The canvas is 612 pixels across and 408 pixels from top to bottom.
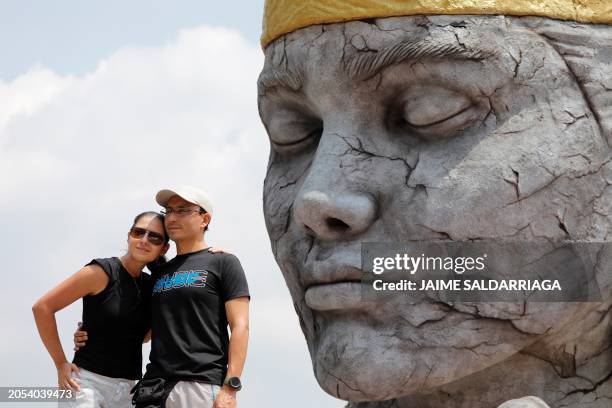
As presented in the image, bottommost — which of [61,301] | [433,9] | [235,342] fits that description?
[235,342]

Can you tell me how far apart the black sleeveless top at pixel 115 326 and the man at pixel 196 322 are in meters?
0.16

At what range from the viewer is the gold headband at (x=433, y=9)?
12.3ft

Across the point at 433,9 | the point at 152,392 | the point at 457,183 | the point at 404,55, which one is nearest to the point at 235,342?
the point at 152,392

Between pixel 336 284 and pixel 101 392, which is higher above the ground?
pixel 336 284

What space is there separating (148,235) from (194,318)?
44cm

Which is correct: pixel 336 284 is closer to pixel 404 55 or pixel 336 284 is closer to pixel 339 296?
pixel 339 296

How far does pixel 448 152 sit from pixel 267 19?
870 millimetres

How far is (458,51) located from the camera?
368 centimetres

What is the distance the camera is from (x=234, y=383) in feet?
15.1

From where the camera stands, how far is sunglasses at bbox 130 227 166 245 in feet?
16.3

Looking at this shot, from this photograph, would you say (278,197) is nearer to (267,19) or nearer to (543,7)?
(267,19)

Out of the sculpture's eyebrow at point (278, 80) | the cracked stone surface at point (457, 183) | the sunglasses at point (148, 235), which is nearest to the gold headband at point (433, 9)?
the cracked stone surface at point (457, 183)

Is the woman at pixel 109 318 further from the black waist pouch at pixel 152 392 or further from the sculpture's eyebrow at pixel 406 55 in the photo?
the sculpture's eyebrow at pixel 406 55

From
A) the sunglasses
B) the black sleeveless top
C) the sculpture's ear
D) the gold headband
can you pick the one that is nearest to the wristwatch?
the black sleeveless top
